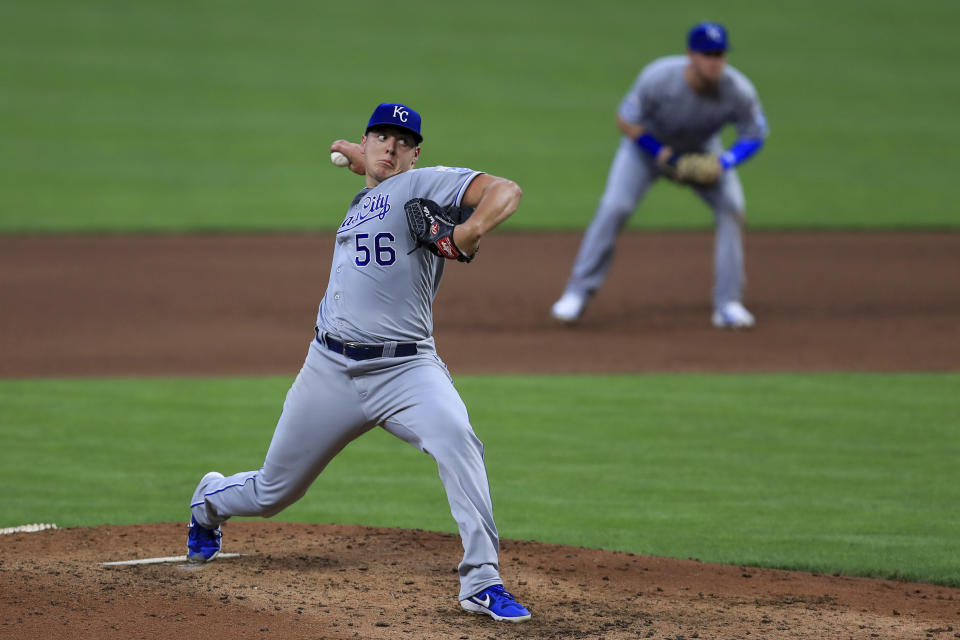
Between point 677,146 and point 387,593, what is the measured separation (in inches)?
265

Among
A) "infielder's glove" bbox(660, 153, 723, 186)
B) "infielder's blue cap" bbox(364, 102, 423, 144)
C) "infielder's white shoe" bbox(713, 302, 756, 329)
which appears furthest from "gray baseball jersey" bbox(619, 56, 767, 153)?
"infielder's blue cap" bbox(364, 102, 423, 144)

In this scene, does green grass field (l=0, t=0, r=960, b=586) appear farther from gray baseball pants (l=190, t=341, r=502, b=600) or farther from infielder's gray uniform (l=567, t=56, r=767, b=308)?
infielder's gray uniform (l=567, t=56, r=767, b=308)

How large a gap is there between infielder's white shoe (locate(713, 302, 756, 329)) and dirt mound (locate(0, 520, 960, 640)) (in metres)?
5.60

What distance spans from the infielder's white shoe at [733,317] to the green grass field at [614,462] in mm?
1545

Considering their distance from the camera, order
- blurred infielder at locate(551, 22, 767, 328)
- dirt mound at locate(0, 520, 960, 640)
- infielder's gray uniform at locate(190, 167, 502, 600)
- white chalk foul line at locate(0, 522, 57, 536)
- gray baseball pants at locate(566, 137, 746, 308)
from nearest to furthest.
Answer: dirt mound at locate(0, 520, 960, 640)
infielder's gray uniform at locate(190, 167, 502, 600)
white chalk foul line at locate(0, 522, 57, 536)
blurred infielder at locate(551, 22, 767, 328)
gray baseball pants at locate(566, 137, 746, 308)

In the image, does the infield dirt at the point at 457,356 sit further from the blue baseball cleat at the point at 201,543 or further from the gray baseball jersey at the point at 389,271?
the gray baseball jersey at the point at 389,271

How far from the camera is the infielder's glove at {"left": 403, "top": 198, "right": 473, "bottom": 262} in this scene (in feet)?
16.9

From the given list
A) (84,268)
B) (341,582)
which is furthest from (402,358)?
(84,268)

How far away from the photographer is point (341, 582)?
5711 mm

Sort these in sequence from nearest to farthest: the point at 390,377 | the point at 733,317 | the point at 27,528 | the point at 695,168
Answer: the point at 390,377, the point at 27,528, the point at 695,168, the point at 733,317

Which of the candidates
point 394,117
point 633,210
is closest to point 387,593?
point 394,117

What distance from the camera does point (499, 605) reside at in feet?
17.0

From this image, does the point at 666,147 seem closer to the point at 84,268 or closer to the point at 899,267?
the point at 899,267

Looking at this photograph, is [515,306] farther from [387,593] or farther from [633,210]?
[387,593]
